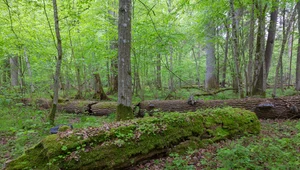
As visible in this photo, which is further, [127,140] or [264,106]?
[264,106]

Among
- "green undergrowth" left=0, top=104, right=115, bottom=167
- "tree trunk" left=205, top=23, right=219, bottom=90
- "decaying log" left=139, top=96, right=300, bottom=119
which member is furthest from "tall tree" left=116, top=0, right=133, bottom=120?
"tree trunk" left=205, top=23, right=219, bottom=90

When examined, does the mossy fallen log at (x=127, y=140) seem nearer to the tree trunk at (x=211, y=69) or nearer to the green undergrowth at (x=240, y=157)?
the green undergrowth at (x=240, y=157)

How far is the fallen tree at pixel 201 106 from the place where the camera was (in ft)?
19.7

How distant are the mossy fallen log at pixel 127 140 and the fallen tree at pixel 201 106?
1.83m

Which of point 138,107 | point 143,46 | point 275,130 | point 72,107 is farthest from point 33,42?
point 275,130

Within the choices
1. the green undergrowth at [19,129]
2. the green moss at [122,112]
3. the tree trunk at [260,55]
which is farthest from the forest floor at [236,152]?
the tree trunk at [260,55]

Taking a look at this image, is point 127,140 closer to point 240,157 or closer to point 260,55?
point 240,157

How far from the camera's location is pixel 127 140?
3.41 metres

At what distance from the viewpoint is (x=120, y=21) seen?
4586mm

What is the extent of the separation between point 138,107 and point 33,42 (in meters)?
5.60

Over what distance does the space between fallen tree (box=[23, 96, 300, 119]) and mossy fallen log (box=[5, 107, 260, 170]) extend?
6.00 feet

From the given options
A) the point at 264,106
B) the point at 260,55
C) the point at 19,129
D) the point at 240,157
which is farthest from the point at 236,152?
the point at 260,55

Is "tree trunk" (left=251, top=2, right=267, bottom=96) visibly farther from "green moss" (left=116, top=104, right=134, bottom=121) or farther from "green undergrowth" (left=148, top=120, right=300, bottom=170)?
"green moss" (left=116, top=104, right=134, bottom=121)

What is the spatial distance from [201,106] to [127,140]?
4.21m
